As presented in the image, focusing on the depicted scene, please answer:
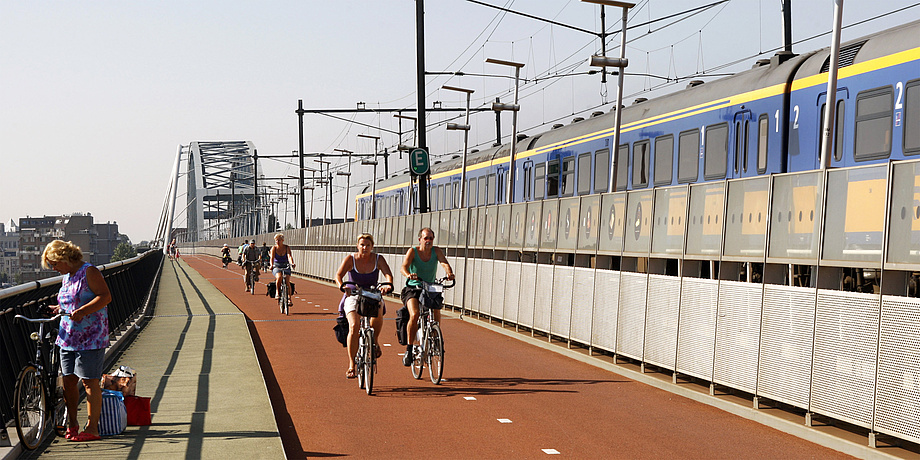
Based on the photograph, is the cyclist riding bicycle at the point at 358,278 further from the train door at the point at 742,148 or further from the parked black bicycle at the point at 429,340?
the train door at the point at 742,148

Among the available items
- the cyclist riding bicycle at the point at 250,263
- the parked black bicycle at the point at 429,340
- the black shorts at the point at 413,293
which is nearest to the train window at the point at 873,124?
the parked black bicycle at the point at 429,340

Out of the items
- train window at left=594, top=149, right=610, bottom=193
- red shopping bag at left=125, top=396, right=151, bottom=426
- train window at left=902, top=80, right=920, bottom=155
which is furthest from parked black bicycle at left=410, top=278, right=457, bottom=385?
train window at left=594, top=149, right=610, bottom=193

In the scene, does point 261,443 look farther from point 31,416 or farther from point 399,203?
point 399,203

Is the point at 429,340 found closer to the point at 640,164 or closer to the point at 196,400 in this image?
the point at 196,400

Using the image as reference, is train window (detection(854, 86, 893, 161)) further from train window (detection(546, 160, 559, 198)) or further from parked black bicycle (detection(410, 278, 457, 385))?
train window (detection(546, 160, 559, 198))

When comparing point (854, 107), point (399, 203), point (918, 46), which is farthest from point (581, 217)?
point (399, 203)

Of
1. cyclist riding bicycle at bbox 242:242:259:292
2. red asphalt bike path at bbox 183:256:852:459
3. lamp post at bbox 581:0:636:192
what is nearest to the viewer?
red asphalt bike path at bbox 183:256:852:459

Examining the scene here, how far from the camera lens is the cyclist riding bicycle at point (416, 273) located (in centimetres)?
1316

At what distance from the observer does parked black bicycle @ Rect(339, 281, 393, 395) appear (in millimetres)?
11953

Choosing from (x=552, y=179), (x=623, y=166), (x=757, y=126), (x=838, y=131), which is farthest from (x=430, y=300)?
(x=552, y=179)

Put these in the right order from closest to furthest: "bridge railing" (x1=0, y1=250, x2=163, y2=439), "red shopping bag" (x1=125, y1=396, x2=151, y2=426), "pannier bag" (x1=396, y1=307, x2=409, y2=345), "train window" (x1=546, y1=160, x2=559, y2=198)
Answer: "bridge railing" (x1=0, y1=250, x2=163, y2=439)
"red shopping bag" (x1=125, y1=396, x2=151, y2=426)
"pannier bag" (x1=396, y1=307, x2=409, y2=345)
"train window" (x1=546, y1=160, x2=559, y2=198)

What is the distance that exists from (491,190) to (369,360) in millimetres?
22536

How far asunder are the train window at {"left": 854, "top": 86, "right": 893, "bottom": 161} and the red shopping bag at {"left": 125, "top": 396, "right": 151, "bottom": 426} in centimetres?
1080

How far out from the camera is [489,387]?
12.5 m
